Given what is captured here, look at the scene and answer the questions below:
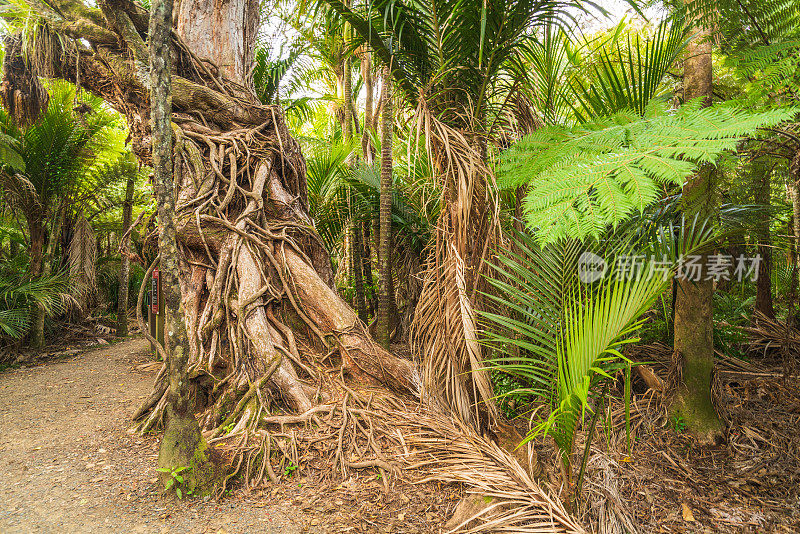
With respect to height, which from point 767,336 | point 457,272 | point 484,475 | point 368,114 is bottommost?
point 484,475

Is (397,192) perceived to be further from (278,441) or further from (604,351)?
(604,351)

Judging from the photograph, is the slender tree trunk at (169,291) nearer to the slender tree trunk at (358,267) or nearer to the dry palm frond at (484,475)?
the dry palm frond at (484,475)

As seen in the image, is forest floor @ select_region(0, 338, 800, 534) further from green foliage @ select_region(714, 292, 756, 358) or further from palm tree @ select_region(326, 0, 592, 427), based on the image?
palm tree @ select_region(326, 0, 592, 427)

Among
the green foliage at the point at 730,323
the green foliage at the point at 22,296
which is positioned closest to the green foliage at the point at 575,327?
the green foliage at the point at 730,323

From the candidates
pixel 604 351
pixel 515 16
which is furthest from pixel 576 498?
pixel 515 16

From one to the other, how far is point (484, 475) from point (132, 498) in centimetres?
180

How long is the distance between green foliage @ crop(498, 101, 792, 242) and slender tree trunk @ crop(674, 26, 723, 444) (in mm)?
1086

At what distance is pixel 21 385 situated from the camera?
4.13 metres

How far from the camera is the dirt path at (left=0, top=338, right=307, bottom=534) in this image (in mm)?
1940

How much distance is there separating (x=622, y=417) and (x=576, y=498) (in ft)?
4.57

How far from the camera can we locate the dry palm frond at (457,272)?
2520 mm

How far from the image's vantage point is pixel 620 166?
149cm

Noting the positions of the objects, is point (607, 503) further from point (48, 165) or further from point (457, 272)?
point (48, 165)

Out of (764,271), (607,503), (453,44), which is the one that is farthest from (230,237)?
(764,271)
